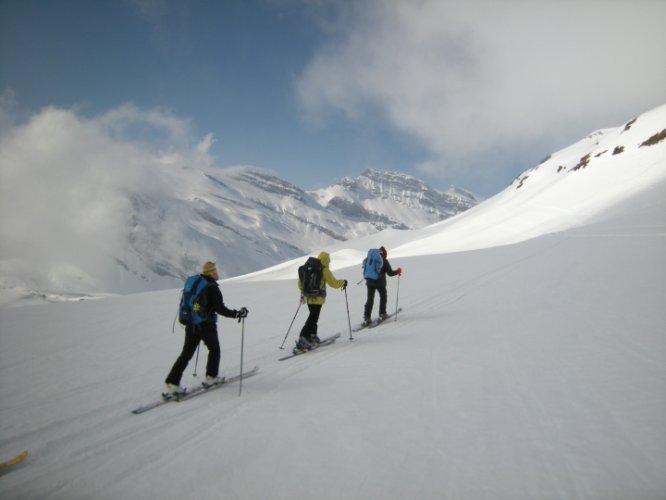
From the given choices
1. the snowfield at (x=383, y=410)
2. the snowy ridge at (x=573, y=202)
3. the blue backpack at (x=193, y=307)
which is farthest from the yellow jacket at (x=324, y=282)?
the snowy ridge at (x=573, y=202)

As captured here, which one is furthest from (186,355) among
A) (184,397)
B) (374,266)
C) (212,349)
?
(374,266)

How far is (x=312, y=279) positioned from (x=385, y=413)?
4135 millimetres

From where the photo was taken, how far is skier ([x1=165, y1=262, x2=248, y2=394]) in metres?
6.03

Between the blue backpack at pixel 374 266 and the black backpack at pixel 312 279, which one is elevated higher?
the blue backpack at pixel 374 266

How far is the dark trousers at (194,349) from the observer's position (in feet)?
19.7

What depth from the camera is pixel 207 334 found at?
20.4 feet

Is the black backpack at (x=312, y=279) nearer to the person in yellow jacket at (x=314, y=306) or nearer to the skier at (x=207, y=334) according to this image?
the person in yellow jacket at (x=314, y=306)

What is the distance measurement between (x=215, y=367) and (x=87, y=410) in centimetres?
193

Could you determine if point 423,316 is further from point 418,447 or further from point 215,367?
point 418,447

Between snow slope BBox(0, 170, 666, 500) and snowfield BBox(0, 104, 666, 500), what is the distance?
0.02 meters

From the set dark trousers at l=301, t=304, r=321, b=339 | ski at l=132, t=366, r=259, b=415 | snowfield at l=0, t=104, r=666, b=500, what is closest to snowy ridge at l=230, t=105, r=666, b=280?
snowfield at l=0, t=104, r=666, b=500

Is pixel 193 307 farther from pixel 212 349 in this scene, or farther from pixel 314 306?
pixel 314 306

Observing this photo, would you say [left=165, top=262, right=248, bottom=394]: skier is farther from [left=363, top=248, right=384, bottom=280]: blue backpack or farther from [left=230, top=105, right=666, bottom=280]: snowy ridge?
[left=230, top=105, right=666, bottom=280]: snowy ridge

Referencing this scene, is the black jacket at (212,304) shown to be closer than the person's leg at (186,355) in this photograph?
No
